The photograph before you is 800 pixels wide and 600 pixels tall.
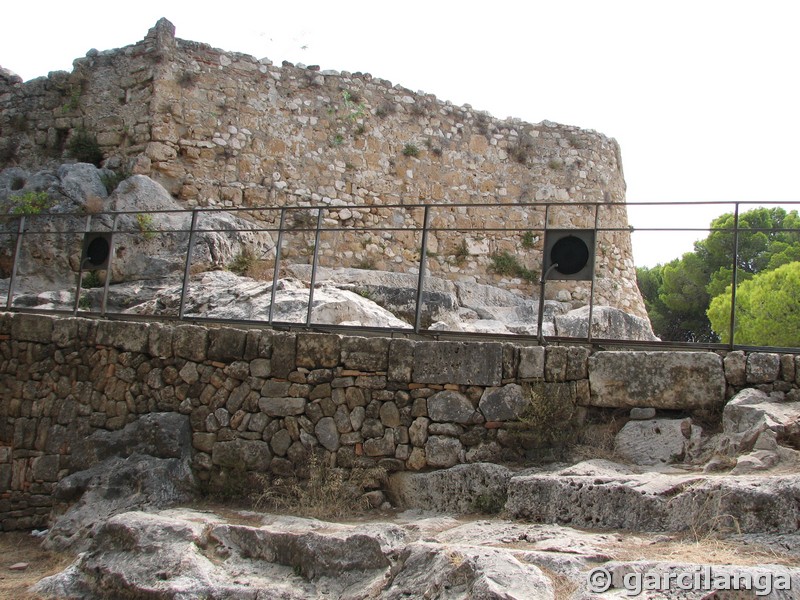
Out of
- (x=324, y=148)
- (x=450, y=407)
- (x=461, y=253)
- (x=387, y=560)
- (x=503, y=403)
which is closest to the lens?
(x=387, y=560)

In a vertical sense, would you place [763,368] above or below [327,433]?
above

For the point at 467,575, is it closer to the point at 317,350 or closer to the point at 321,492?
the point at 321,492

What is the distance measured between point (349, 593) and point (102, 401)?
4.04 m

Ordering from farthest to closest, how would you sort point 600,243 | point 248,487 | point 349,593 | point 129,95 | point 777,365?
point 600,243 < point 129,95 < point 248,487 < point 777,365 < point 349,593

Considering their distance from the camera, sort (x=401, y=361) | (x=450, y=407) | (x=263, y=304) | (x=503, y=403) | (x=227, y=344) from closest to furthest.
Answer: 1. (x=503, y=403)
2. (x=450, y=407)
3. (x=401, y=361)
4. (x=227, y=344)
5. (x=263, y=304)

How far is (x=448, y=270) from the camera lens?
15.1 meters

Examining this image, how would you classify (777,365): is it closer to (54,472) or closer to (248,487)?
A: (248,487)

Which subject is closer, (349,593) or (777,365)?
(349,593)

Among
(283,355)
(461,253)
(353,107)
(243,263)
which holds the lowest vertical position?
(283,355)

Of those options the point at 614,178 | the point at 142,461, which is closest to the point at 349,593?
the point at 142,461

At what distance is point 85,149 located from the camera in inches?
558

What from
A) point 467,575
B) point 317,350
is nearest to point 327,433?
point 317,350

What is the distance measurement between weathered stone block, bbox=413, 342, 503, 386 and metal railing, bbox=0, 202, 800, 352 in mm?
252

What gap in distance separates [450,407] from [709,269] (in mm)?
19288
